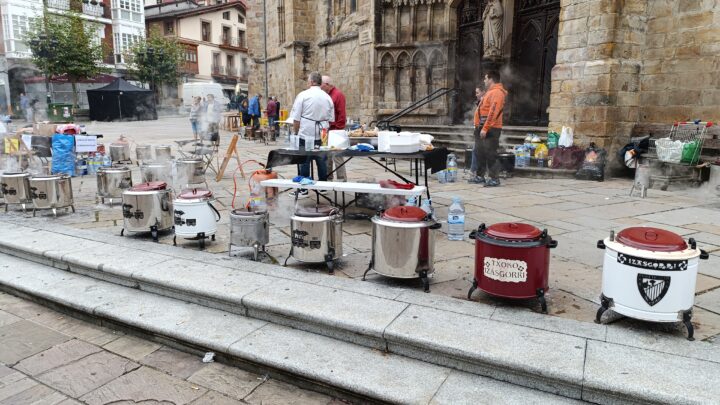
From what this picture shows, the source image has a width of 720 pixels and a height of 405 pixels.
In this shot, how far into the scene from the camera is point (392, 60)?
14.8m

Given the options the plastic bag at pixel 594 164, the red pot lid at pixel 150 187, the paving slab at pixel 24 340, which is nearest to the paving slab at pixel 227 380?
the paving slab at pixel 24 340

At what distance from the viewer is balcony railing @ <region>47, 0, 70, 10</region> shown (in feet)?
102

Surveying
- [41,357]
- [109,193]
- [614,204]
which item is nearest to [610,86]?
[614,204]

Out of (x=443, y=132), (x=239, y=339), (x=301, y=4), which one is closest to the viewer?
(x=239, y=339)

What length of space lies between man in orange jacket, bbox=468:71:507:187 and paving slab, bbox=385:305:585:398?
18.3 ft

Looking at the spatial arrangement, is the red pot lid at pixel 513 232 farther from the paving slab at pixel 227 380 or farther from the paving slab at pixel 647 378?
the paving slab at pixel 227 380

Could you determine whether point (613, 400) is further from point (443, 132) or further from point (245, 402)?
point (443, 132)

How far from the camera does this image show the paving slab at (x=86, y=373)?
10.1 feet

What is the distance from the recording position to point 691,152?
8.28 metres

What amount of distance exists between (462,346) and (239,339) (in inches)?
57.5

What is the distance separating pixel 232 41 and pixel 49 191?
1990 inches

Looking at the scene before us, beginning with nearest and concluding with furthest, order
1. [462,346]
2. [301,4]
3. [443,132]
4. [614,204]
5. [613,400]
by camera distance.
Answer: [613,400] < [462,346] < [614,204] < [443,132] < [301,4]

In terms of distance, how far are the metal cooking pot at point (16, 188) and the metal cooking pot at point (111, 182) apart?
0.87m

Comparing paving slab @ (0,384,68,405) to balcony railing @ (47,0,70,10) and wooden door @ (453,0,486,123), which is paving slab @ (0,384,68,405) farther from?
balcony railing @ (47,0,70,10)
